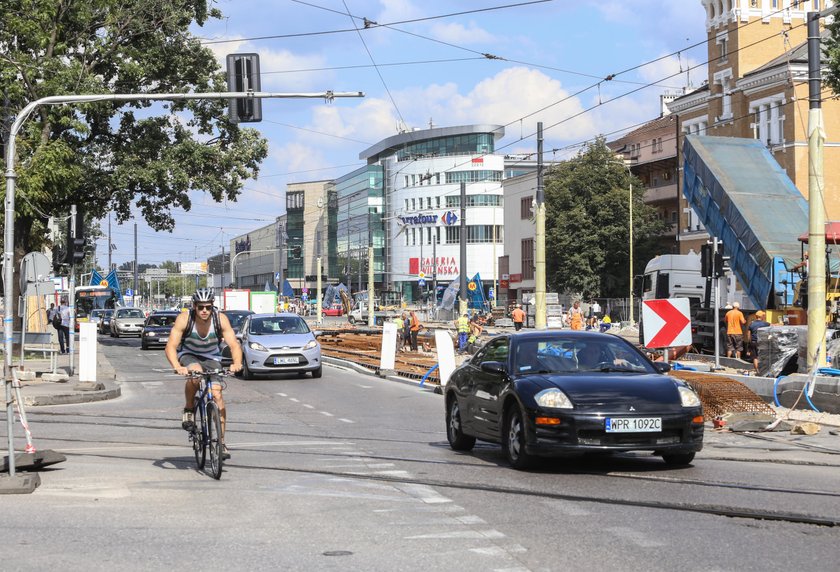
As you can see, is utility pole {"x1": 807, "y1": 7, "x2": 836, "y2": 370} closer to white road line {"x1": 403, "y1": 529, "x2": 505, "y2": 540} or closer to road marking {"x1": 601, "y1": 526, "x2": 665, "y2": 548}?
road marking {"x1": 601, "y1": 526, "x2": 665, "y2": 548}

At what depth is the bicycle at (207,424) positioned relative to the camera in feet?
33.0

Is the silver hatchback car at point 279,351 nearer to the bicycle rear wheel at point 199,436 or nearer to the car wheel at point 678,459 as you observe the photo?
the bicycle rear wheel at point 199,436

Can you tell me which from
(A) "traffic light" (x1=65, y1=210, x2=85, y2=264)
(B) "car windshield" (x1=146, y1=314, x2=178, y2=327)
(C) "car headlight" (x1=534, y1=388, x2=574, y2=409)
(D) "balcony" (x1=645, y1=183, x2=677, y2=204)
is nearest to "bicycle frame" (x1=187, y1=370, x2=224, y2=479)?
(C) "car headlight" (x1=534, y1=388, x2=574, y2=409)

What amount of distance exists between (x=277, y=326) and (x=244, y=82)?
32.8 ft

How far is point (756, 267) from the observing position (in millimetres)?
29500

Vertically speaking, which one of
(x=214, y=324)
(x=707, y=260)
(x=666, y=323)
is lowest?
(x=666, y=323)

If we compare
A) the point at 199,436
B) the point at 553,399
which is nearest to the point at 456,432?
the point at 553,399

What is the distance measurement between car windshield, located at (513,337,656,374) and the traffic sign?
19.8 ft

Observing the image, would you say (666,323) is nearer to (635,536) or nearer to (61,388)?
(635,536)

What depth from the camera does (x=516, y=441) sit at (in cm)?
1091

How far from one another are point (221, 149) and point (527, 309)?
2662 cm

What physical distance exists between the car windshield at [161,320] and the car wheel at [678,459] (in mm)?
37371

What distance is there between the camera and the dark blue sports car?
10336 millimetres

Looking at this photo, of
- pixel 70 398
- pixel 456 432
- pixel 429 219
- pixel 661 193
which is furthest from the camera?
pixel 429 219
